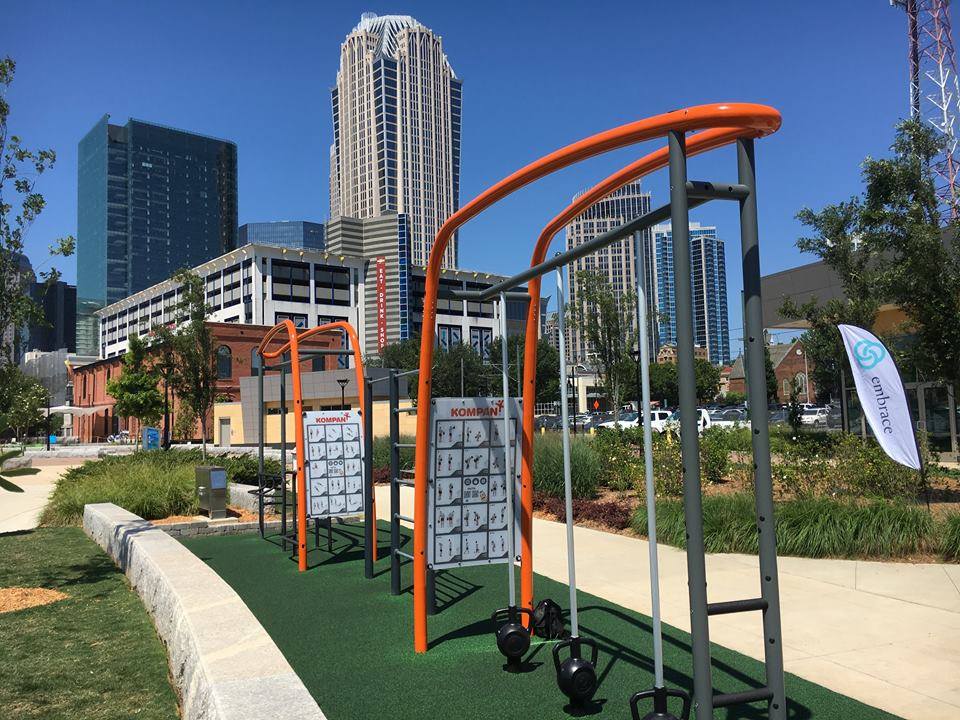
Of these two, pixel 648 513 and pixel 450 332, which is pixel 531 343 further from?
pixel 450 332

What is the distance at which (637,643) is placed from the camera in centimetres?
529

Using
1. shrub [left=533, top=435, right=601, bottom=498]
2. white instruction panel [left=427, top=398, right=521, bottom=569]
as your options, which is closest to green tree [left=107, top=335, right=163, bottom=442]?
shrub [left=533, top=435, right=601, bottom=498]

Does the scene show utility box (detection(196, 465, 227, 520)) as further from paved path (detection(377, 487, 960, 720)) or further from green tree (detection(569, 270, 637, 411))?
green tree (detection(569, 270, 637, 411))

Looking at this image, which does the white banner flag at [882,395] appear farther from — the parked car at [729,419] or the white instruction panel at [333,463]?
the parked car at [729,419]

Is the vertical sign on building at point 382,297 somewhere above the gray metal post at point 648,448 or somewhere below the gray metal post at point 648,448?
above

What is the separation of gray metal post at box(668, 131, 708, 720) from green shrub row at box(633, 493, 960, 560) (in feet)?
20.6

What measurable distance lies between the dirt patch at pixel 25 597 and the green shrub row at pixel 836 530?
281 inches

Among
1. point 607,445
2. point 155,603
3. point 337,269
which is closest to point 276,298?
point 337,269

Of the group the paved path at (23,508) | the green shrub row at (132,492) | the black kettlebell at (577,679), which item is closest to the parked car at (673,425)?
the black kettlebell at (577,679)

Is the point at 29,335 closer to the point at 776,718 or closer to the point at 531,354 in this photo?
the point at 531,354

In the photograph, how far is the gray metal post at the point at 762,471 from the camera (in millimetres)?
2738

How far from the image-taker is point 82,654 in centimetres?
563

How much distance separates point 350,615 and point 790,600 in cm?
397

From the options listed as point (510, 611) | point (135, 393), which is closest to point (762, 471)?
point (510, 611)
